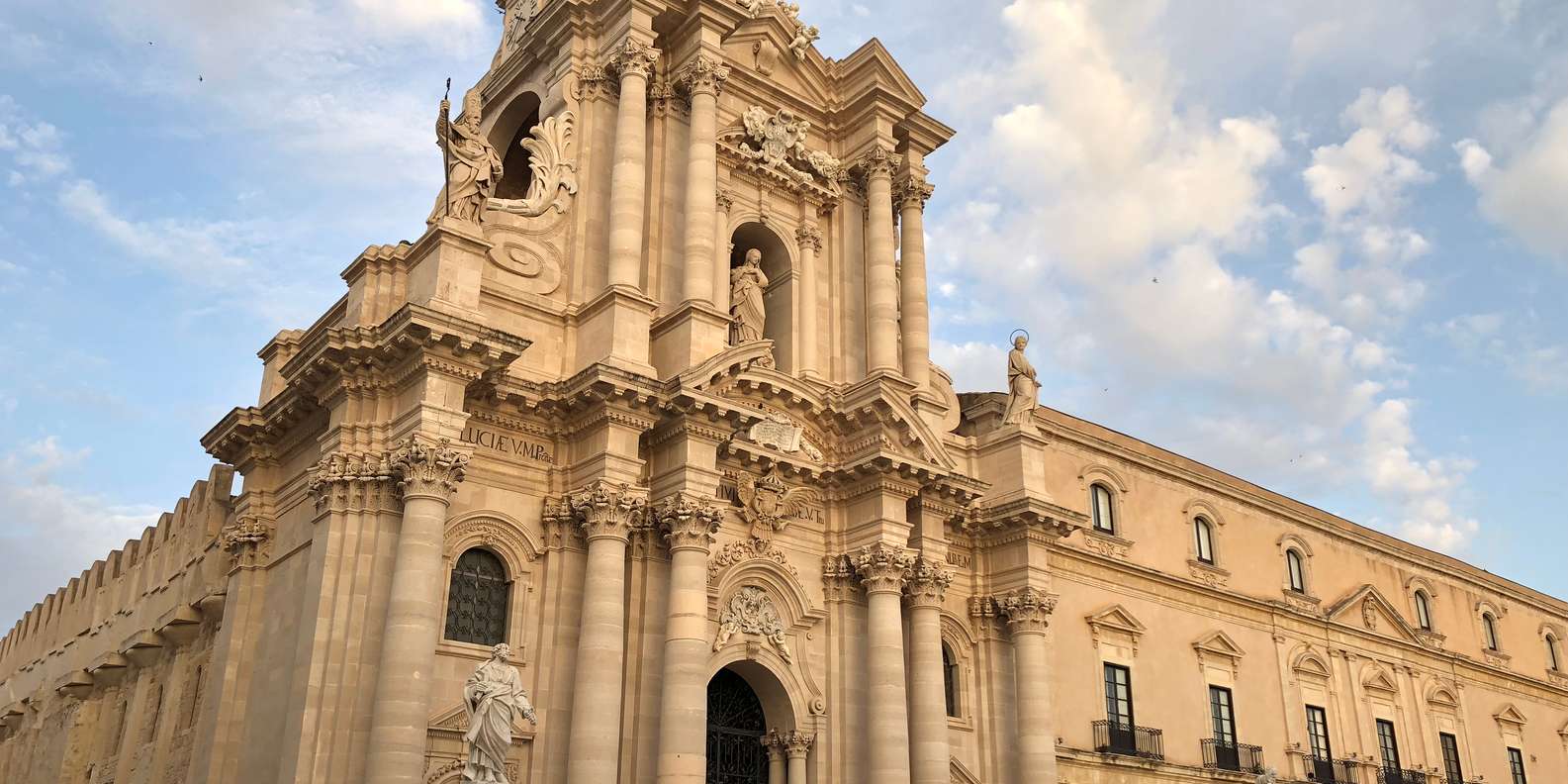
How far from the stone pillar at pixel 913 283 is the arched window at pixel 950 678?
4.70 m

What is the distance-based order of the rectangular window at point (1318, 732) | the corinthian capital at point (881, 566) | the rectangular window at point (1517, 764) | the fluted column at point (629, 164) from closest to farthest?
the fluted column at point (629, 164) < the corinthian capital at point (881, 566) < the rectangular window at point (1318, 732) < the rectangular window at point (1517, 764)

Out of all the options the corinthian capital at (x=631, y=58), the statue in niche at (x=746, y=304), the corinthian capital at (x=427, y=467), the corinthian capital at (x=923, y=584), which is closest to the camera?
the corinthian capital at (x=427, y=467)

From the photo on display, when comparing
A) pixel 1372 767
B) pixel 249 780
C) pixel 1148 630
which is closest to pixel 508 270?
pixel 249 780

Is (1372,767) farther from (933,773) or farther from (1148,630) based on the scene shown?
(933,773)

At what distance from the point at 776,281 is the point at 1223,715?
13.8m

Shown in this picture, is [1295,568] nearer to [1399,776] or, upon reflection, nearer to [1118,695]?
[1399,776]

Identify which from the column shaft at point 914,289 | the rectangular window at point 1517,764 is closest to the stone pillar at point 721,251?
the column shaft at point 914,289

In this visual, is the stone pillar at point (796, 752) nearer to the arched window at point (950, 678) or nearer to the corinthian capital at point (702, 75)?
the arched window at point (950, 678)

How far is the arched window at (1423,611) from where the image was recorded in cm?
3759

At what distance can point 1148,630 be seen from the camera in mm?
29266

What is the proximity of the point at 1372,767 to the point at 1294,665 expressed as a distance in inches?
128

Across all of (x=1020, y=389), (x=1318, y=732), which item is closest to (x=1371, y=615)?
(x=1318, y=732)

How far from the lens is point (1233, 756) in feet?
97.2

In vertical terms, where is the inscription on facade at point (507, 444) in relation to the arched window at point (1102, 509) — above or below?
below
